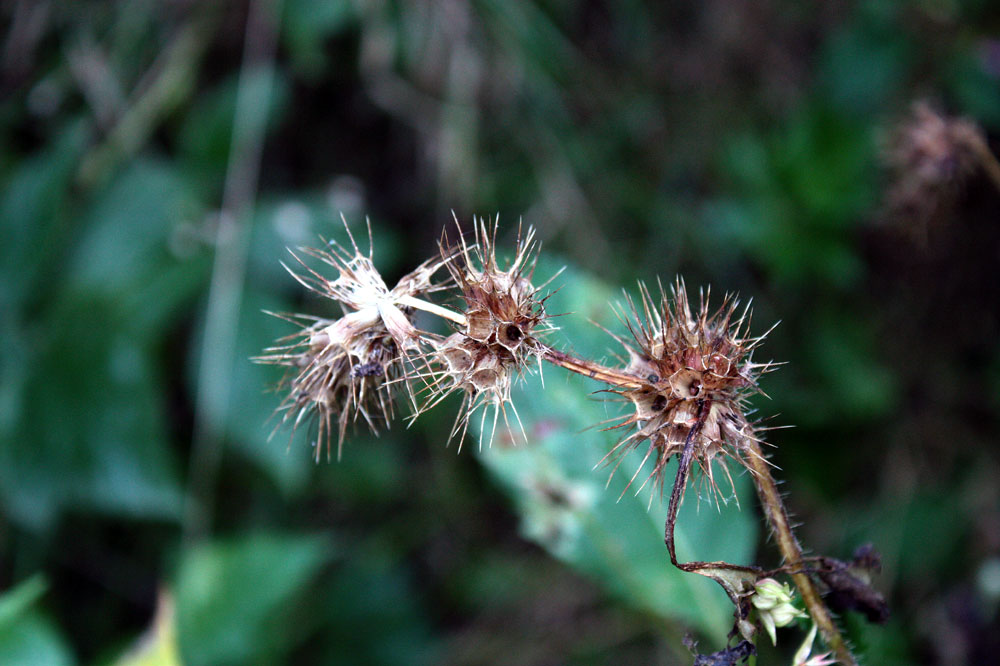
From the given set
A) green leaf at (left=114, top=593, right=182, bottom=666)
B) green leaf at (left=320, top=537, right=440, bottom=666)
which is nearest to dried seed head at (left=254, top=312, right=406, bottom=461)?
green leaf at (left=114, top=593, right=182, bottom=666)

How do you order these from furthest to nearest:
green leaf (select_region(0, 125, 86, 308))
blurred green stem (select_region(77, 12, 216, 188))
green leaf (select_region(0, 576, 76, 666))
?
1. blurred green stem (select_region(77, 12, 216, 188))
2. green leaf (select_region(0, 125, 86, 308))
3. green leaf (select_region(0, 576, 76, 666))

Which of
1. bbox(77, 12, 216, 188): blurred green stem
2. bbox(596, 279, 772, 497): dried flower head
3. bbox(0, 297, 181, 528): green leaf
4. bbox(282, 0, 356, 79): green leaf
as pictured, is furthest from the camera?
bbox(77, 12, 216, 188): blurred green stem

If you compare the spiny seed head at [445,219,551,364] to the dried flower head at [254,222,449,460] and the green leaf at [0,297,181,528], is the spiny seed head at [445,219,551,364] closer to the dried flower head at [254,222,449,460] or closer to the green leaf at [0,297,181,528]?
the dried flower head at [254,222,449,460]

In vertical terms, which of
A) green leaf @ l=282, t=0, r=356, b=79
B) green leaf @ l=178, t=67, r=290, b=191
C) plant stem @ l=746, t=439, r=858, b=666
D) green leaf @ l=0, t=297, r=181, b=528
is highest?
green leaf @ l=282, t=0, r=356, b=79

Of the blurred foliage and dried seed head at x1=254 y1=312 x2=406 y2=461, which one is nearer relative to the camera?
dried seed head at x1=254 y1=312 x2=406 y2=461

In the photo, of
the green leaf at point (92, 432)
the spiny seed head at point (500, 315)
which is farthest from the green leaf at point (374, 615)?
the spiny seed head at point (500, 315)

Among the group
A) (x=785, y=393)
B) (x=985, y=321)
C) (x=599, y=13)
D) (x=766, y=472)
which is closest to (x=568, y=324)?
(x=766, y=472)

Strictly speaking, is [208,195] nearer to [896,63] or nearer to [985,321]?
[896,63]
